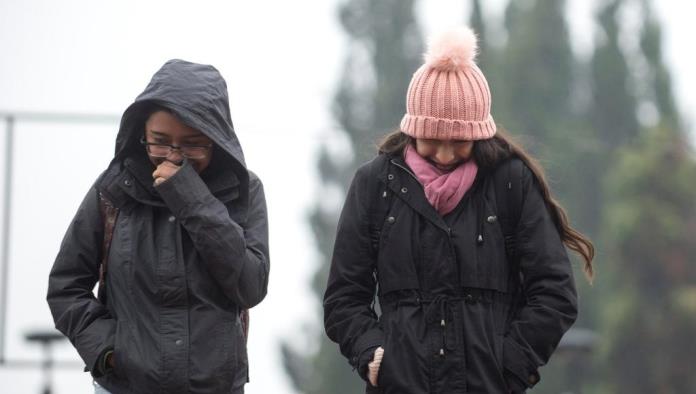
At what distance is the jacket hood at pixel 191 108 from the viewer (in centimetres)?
467

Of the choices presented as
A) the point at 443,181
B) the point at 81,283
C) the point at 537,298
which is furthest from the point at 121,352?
the point at 537,298

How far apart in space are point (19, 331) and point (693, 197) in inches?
1089

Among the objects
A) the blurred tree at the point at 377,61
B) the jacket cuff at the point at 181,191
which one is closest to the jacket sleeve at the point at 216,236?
the jacket cuff at the point at 181,191

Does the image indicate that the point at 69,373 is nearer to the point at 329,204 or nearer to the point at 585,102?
the point at 329,204

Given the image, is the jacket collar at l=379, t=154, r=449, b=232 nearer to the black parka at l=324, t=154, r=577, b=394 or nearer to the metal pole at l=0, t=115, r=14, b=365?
the black parka at l=324, t=154, r=577, b=394

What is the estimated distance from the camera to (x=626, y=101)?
158ft

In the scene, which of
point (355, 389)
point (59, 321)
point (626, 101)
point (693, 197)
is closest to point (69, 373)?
point (59, 321)

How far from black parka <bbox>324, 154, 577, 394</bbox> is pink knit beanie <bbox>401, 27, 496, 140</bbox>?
5.7 inches

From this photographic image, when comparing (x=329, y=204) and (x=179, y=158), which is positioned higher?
(x=179, y=158)

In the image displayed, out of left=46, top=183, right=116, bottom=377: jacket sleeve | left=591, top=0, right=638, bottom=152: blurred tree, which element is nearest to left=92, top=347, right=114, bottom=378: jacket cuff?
left=46, top=183, right=116, bottom=377: jacket sleeve

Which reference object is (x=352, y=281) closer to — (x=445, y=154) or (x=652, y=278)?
(x=445, y=154)

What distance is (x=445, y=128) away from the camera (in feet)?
15.6

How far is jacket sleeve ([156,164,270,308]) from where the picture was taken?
4566 millimetres

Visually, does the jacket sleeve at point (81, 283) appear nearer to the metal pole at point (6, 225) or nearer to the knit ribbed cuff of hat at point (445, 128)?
the knit ribbed cuff of hat at point (445, 128)
